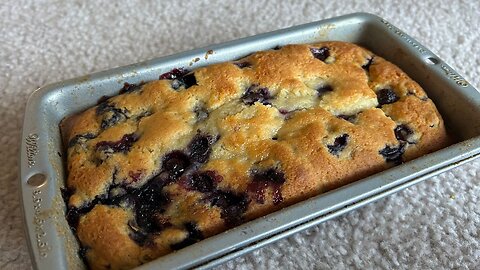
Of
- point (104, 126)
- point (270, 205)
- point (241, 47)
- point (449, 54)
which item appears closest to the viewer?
point (270, 205)

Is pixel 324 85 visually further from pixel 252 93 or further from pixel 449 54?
pixel 449 54

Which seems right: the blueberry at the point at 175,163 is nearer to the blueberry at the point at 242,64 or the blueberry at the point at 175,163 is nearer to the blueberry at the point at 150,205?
the blueberry at the point at 150,205

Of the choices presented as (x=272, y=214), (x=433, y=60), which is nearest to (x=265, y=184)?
(x=272, y=214)

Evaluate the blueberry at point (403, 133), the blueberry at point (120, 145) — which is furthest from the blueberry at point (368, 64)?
the blueberry at point (120, 145)

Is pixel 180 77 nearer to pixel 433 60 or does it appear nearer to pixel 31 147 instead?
pixel 31 147

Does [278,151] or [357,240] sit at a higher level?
[278,151]

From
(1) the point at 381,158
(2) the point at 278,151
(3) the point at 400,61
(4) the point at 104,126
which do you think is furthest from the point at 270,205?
(3) the point at 400,61
